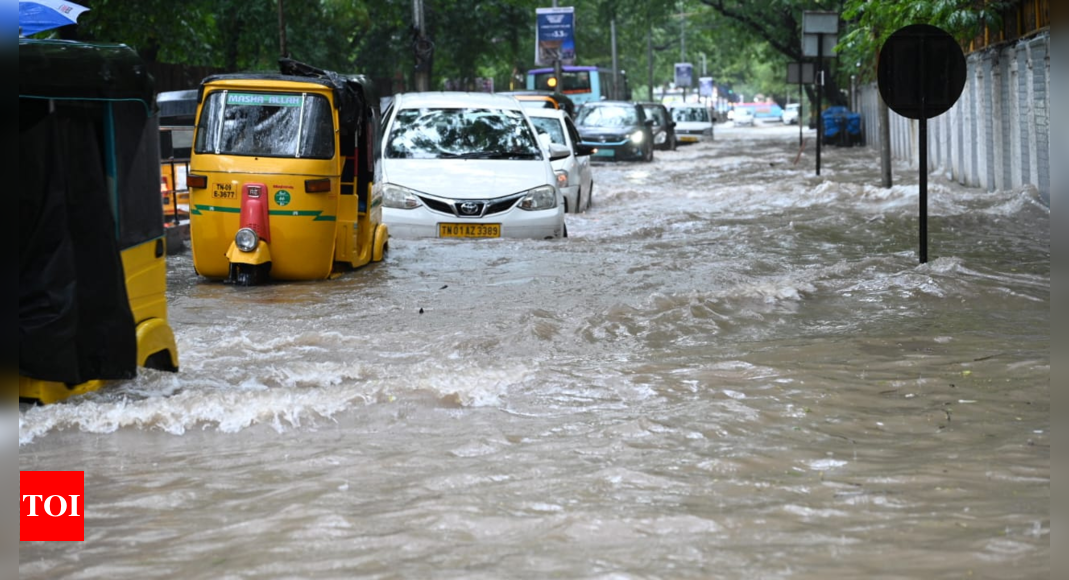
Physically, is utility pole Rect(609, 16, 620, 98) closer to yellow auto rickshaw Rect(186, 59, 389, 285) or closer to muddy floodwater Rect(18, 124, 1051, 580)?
muddy floodwater Rect(18, 124, 1051, 580)

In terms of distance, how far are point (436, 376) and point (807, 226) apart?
10.1 metres

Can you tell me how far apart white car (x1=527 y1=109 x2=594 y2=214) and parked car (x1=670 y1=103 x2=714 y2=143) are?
33.1 m

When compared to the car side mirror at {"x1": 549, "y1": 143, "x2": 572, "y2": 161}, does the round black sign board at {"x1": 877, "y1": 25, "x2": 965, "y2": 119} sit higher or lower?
higher

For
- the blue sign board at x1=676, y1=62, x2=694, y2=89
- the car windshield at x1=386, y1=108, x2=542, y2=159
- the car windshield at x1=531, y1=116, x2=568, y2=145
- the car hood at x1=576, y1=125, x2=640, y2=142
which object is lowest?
the car windshield at x1=386, y1=108, x2=542, y2=159

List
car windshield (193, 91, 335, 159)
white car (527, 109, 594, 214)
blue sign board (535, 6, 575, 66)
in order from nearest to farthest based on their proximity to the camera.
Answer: car windshield (193, 91, 335, 159) < white car (527, 109, 594, 214) < blue sign board (535, 6, 575, 66)

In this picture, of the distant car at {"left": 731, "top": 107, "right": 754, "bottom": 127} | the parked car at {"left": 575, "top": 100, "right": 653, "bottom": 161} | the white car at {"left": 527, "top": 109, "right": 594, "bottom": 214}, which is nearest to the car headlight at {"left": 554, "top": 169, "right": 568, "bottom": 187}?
the white car at {"left": 527, "top": 109, "right": 594, "bottom": 214}

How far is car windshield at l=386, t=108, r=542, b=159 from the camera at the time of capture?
1429 cm

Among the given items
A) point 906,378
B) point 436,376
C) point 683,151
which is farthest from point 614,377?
point 683,151

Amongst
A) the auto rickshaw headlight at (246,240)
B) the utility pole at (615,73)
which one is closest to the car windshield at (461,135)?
the auto rickshaw headlight at (246,240)

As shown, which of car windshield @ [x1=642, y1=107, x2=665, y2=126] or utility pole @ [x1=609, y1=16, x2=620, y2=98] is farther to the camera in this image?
utility pole @ [x1=609, y1=16, x2=620, y2=98]

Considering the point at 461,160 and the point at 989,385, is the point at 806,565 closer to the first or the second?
the point at 989,385

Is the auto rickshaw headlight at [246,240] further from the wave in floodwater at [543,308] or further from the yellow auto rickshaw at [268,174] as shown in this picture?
the wave in floodwater at [543,308]

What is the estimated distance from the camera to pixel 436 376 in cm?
725

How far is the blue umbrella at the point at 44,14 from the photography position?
1108 cm
